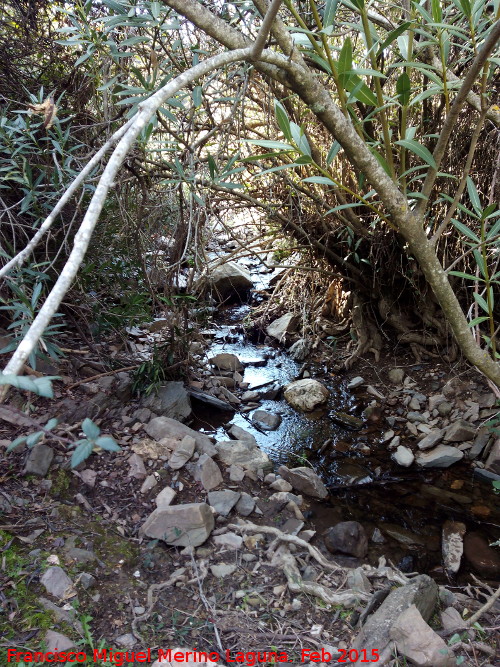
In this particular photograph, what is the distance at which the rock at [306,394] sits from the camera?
147 inches

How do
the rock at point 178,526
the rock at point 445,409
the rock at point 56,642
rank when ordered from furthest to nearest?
the rock at point 445,409, the rock at point 178,526, the rock at point 56,642

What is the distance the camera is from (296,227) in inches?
146

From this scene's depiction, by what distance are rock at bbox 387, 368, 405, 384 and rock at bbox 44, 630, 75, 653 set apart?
2992mm

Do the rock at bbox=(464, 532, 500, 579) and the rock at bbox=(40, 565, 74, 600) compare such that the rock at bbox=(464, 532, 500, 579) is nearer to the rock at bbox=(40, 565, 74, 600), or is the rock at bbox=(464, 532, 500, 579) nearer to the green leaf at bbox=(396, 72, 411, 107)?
the rock at bbox=(40, 565, 74, 600)

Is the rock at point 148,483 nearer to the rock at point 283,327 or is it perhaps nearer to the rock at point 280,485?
the rock at point 280,485

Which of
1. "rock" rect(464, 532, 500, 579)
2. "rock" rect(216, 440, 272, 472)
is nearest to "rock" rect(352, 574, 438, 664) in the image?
"rock" rect(464, 532, 500, 579)

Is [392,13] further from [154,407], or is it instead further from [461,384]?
[154,407]

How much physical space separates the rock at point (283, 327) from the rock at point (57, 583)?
3170mm

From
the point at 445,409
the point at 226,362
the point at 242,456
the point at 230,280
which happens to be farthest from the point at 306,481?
the point at 230,280

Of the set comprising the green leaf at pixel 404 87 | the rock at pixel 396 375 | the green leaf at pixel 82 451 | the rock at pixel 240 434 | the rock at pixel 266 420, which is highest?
the green leaf at pixel 404 87

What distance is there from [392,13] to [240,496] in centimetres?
309

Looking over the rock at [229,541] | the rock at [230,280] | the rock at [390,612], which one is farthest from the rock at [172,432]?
the rock at [230,280]

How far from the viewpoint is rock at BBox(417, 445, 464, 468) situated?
122 inches

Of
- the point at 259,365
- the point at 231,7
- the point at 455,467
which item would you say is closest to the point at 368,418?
the point at 455,467
